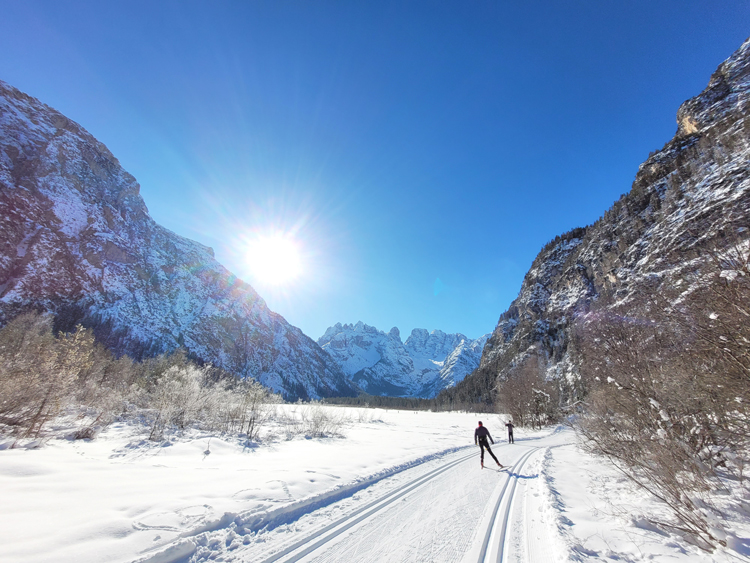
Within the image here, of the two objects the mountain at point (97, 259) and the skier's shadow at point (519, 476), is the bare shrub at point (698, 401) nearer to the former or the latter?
the skier's shadow at point (519, 476)

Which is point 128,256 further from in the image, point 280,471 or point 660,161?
point 660,161

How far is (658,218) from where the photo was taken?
219 feet

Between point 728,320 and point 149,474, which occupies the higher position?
point 728,320

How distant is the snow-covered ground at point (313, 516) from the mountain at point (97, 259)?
443ft

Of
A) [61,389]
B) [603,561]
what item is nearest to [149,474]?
[61,389]

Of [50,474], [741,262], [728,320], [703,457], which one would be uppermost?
[741,262]

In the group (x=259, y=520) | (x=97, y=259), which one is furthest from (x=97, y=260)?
(x=259, y=520)

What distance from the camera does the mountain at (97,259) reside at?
110 metres

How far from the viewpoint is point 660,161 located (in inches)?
2963

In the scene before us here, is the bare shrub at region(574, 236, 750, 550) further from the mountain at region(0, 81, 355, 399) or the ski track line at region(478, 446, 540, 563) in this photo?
the mountain at region(0, 81, 355, 399)

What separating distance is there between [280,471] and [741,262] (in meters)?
11.8

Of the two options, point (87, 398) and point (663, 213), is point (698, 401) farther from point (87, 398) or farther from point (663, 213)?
point (663, 213)

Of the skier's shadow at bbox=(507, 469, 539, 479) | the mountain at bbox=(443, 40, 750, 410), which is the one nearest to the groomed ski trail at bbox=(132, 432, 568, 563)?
the skier's shadow at bbox=(507, 469, 539, 479)

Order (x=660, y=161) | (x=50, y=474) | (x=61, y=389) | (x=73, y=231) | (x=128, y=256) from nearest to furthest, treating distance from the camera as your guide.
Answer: (x=50, y=474) < (x=61, y=389) < (x=660, y=161) < (x=73, y=231) < (x=128, y=256)
